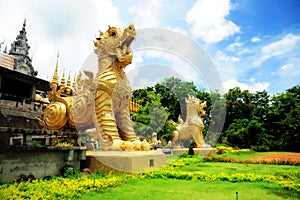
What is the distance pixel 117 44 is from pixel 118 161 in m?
3.96

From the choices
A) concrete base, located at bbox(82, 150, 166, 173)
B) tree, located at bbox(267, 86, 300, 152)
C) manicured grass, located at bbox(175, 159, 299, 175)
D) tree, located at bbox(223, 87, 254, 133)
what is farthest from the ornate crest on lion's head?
tree, located at bbox(223, 87, 254, 133)

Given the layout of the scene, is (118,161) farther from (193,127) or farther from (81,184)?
(193,127)

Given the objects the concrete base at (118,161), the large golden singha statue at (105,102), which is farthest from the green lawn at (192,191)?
the large golden singha statue at (105,102)

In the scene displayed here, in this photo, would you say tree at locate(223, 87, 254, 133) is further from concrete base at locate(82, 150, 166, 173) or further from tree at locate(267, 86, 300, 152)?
concrete base at locate(82, 150, 166, 173)

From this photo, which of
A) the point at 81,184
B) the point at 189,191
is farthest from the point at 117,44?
the point at 189,191

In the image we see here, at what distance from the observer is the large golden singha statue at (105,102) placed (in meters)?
7.60

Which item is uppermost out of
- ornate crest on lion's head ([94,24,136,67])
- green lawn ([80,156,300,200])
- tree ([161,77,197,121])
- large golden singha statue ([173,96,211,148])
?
tree ([161,77,197,121])

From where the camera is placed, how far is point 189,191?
5.32 metres

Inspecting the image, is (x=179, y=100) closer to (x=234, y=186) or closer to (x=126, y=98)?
(x=126, y=98)

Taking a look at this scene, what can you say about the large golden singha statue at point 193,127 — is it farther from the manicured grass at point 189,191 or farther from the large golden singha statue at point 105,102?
the manicured grass at point 189,191

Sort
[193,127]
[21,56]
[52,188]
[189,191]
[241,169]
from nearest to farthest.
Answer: [52,188], [189,191], [241,169], [193,127], [21,56]

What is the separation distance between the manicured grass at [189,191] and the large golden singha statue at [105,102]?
1756 millimetres

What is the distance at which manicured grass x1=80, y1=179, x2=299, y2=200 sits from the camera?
4.78 m

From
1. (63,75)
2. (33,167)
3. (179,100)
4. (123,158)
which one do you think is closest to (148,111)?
(179,100)
